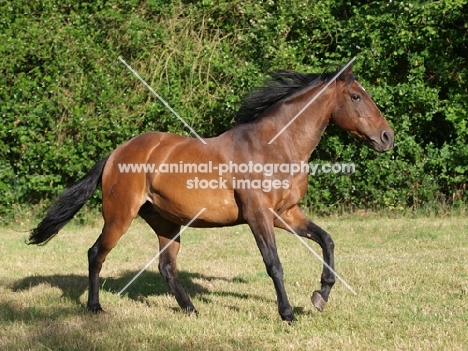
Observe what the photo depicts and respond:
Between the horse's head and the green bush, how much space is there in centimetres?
596

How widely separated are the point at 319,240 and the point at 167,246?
1.60 meters

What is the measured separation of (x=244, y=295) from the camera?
685 cm

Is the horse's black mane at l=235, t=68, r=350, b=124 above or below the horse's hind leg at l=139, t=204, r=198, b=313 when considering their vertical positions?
above

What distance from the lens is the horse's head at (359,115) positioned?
231 inches

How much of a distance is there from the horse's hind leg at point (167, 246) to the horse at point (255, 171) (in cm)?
1

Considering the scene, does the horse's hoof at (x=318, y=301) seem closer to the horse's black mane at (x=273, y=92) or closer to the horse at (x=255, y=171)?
the horse at (x=255, y=171)

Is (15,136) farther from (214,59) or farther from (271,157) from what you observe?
(271,157)

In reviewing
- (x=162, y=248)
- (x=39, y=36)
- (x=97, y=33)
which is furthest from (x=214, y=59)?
(x=162, y=248)

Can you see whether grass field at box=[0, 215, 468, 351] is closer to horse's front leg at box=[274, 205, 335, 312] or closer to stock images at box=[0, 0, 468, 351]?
stock images at box=[0, 0, 468, 351]

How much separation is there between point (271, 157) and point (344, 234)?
4.82 meters

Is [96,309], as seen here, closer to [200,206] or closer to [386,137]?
[200,206]

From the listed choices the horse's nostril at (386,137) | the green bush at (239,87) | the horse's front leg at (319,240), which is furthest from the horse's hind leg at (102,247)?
the green bush at (239,87)

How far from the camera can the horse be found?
5773 millimetres

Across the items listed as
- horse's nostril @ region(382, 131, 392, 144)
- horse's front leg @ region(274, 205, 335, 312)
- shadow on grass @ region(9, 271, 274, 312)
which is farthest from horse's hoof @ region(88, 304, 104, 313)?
horse's nostril @ region(382, 131, 392, 144)
